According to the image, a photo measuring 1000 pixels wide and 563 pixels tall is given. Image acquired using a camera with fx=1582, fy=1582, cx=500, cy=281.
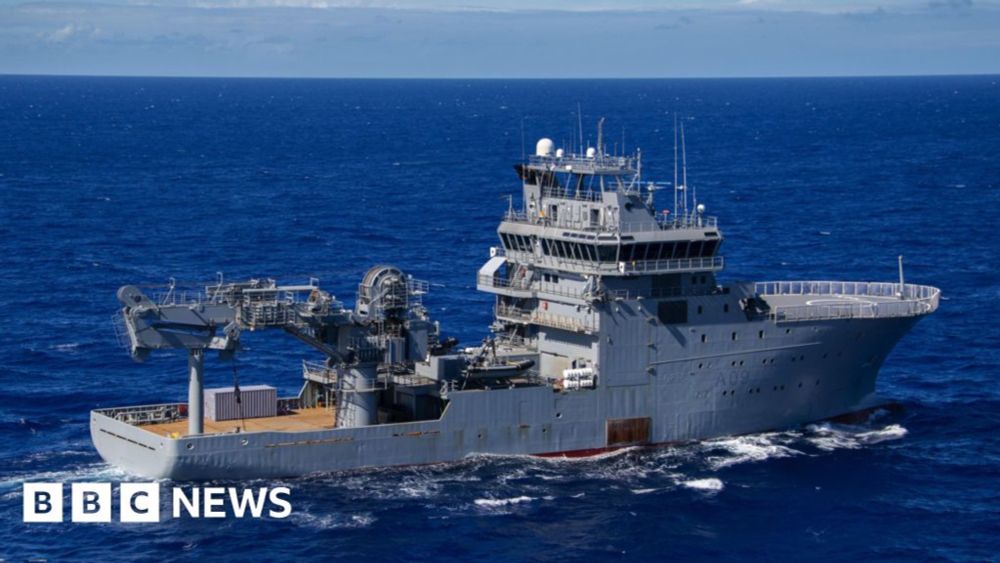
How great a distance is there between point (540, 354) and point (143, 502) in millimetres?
14794

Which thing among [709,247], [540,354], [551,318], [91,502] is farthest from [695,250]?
[91,502]

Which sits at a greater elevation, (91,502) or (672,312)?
(672,312)

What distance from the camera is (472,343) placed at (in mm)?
65438

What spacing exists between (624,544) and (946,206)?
75634 mm

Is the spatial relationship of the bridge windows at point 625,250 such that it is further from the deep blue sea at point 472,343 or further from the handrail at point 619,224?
the deep blue sea at point 472,343

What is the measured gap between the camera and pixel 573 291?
52.1 meters

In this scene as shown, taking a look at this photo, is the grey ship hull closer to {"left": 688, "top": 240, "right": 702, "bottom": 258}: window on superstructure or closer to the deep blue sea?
the deep blue sea

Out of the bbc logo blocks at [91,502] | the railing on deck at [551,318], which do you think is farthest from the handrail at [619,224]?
the bbc logo blocks at [91,502]

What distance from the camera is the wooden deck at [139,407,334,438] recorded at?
49.0 metres

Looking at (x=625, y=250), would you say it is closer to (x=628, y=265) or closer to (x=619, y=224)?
(x=628, y=265)

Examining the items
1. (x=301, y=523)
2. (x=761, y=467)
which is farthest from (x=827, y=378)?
(x=301, y=523)

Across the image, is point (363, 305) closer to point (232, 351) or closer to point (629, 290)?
point (232, 351)

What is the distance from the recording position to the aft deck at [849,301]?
180ft

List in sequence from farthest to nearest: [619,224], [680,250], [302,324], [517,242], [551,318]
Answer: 1. [517,242]
2. [551,318]
3. [680,250]
4. [619,224]
5. [302,324]
